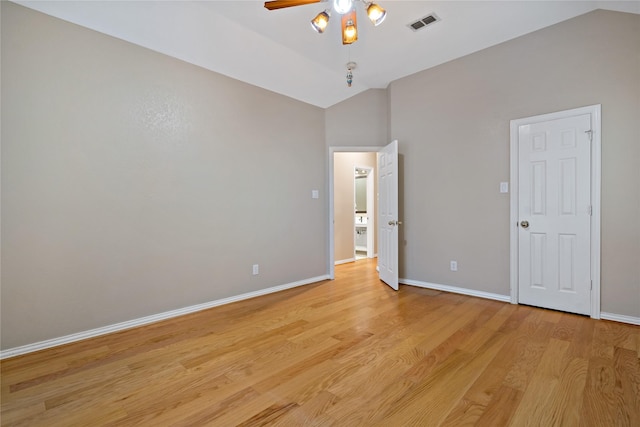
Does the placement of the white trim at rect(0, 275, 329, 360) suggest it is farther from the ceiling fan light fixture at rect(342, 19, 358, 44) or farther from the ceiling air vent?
the ceiling air vent

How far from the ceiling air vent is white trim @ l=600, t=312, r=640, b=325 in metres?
3.32

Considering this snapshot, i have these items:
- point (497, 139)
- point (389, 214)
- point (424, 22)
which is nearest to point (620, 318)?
point (497, 139)

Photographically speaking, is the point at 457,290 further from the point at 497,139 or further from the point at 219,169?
the point at 219,169

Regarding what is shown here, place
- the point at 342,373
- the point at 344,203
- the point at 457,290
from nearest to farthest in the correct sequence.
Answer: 1. the point at 342,373
2. the point at 457,290
3. the point at 344,203

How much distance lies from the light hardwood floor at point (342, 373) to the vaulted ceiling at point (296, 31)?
2.76 metres

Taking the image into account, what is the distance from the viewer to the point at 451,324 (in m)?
2.78

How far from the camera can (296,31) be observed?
10.1 feet

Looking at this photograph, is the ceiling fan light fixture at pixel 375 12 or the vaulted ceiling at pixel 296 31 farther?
the vaulted ceiling at pixel 296 31

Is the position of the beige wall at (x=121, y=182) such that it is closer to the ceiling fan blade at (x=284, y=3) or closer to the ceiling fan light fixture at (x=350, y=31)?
the ceiling fan blade at (x=284, y=3)

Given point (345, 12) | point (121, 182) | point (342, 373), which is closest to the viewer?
point (342, 373)

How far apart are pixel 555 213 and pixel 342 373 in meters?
2.79

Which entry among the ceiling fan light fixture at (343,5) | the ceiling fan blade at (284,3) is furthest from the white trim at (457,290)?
the ceiling fan blade at (284,3)

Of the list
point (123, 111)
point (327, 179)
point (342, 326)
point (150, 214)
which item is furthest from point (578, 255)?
point (123, 111)

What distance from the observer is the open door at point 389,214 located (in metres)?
3.96
